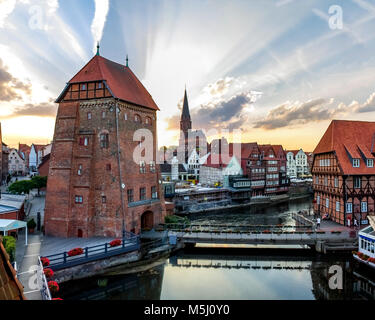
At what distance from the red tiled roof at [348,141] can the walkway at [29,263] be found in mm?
27435

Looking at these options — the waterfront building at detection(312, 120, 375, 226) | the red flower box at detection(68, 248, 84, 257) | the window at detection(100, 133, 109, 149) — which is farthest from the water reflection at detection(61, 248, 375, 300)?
the window at detection(100, 133, 109, 149)

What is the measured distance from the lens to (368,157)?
1093 inches

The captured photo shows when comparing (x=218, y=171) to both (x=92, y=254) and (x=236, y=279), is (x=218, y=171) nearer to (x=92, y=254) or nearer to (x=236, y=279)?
(x=236, y=279)

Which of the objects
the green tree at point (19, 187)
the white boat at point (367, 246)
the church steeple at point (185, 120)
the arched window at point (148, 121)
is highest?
the church steeple at point (185, 120)

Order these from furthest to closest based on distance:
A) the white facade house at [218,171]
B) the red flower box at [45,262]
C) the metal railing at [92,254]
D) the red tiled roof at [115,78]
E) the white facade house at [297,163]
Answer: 1. the white facade house at [297,163]
2. the white facade house at [218,171]
3. the red tiled roof at [115,78]
4. the metal railing at [92,254]
5. the red flower box at [45,262]

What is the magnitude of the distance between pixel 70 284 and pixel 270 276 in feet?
44.5

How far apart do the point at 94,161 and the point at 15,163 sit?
71.7m

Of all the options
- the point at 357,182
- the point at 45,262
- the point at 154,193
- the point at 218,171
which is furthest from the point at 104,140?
the point at 218,171

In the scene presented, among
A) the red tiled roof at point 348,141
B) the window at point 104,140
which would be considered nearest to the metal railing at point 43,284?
the window at point 104,140

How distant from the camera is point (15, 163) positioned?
8056 centimetres

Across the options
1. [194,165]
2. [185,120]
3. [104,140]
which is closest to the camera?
[104,140]

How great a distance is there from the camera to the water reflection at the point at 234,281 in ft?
54.0

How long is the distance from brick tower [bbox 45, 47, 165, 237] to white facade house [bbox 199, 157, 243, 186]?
35.7 meters

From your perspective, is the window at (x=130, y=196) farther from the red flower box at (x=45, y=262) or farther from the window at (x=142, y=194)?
the red flower box at (x=45, y=262)
